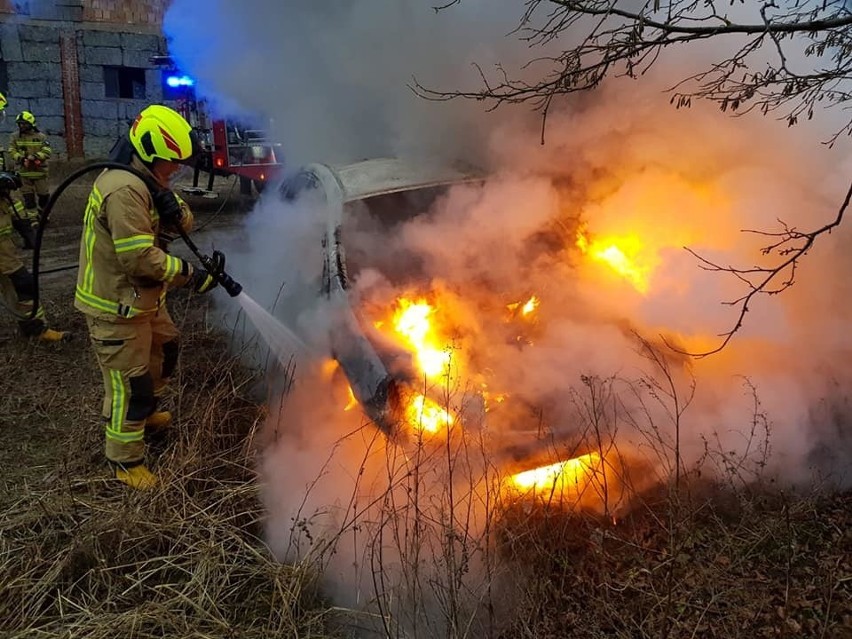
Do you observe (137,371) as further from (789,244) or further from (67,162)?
(67,162)

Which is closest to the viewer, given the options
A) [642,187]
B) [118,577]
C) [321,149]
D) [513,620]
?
[513,620]

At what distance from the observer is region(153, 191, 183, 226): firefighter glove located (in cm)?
321

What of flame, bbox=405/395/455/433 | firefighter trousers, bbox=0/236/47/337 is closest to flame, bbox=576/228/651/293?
flame, bbox=405/395/455/433

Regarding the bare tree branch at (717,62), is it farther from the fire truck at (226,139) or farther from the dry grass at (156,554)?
the fire truck at (226,139)

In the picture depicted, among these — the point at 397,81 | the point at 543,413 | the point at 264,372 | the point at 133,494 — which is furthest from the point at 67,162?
the point at 543,413

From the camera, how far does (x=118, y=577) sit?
8.81 ft

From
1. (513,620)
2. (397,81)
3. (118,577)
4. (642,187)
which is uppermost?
(397,81)

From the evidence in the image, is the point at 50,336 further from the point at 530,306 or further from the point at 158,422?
the point at 530,306

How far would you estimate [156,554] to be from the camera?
2797 mm

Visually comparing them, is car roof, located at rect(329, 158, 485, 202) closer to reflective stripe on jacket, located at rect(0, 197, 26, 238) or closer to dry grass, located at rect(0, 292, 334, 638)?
dry grass, located at rect(0, 292, 334, 638)

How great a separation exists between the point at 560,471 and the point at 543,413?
374 millimetres

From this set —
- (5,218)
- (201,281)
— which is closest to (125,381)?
(201,281)

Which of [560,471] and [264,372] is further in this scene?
[264,372]

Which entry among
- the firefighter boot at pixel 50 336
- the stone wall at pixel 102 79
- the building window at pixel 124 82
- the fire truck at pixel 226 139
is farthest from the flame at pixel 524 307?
the building window at pixel 124 82
